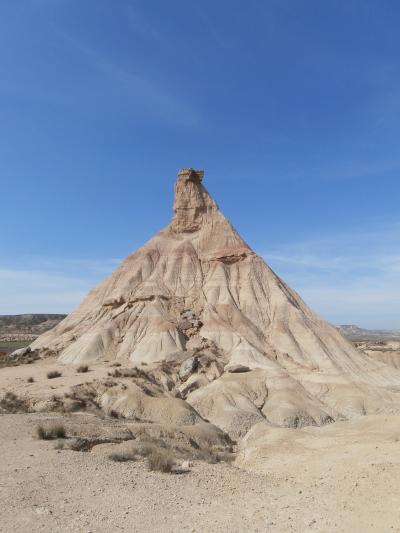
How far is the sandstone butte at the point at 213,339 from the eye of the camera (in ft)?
95.2

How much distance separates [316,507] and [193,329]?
104 ft

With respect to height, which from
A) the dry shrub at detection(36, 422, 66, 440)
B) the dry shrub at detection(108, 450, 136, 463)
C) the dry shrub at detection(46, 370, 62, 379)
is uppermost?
the dry shrub at detection(46, 370, 62, 379)

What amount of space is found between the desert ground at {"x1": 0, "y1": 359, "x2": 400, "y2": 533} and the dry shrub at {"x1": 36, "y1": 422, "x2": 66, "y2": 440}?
348 millimetres

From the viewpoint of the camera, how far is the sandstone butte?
29016 millimetres

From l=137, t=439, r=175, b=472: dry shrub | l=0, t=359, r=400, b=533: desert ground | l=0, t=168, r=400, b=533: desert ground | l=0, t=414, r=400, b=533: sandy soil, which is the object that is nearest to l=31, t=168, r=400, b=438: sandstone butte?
l=0, t=168, r=400, b=533: desert ground

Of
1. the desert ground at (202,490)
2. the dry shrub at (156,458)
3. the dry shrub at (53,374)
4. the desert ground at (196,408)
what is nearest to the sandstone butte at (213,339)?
the desert ground at (196,408)

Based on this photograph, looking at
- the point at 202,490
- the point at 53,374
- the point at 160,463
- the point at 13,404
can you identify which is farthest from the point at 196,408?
the point at 202,490

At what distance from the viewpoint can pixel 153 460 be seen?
1141cm

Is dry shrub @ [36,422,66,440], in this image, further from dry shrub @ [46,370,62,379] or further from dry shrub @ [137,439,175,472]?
dry shrub @ [46,370,62,379]

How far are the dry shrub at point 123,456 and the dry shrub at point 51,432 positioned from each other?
9.21 ft

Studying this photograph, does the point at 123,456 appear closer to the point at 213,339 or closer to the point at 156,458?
the point at 156,458

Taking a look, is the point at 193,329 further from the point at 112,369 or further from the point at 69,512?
the point at 69,512

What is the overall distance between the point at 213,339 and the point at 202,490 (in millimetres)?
28854

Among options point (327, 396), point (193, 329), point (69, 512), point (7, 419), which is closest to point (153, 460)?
point (69, 512)
